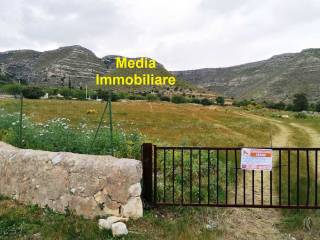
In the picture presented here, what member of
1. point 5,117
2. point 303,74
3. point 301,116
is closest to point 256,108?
point 301,116

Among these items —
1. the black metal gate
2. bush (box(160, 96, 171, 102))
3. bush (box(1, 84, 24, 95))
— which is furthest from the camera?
bush (box(160, 96, 171, 102))

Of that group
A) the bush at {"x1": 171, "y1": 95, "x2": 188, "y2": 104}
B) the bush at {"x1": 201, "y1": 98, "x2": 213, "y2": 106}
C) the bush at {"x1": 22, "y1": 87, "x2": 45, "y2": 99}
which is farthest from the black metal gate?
the bush at {"x1": 201, "y1": 98, "x2": 213, "y2": 106}

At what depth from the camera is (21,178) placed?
8312 millimetres

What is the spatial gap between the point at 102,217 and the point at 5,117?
7.63 meters

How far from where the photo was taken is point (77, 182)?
7.62m

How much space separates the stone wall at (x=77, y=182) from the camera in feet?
24.2

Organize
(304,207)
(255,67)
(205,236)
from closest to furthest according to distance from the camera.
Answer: (205,236), (304,207), (255,67)

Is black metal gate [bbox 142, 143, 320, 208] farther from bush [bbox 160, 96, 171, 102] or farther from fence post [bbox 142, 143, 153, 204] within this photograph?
bush [bbox 160, 96, 171, 102]

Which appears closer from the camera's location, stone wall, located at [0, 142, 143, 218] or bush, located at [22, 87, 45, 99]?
stone wall, located at [0, 142, 143, 218]

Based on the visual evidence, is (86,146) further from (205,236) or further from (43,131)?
(205,236)

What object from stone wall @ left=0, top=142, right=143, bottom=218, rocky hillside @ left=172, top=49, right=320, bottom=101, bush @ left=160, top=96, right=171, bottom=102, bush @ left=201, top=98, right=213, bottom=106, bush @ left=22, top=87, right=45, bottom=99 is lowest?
→ stone wall @ left=0, top=142, right=143, bottom=218

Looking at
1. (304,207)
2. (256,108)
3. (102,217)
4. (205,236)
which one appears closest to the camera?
(205,236)

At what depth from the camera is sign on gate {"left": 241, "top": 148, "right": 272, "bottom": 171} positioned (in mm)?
8211

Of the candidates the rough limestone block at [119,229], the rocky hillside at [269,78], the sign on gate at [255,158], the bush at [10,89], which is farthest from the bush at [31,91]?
the rocky hillside at [269,78]
